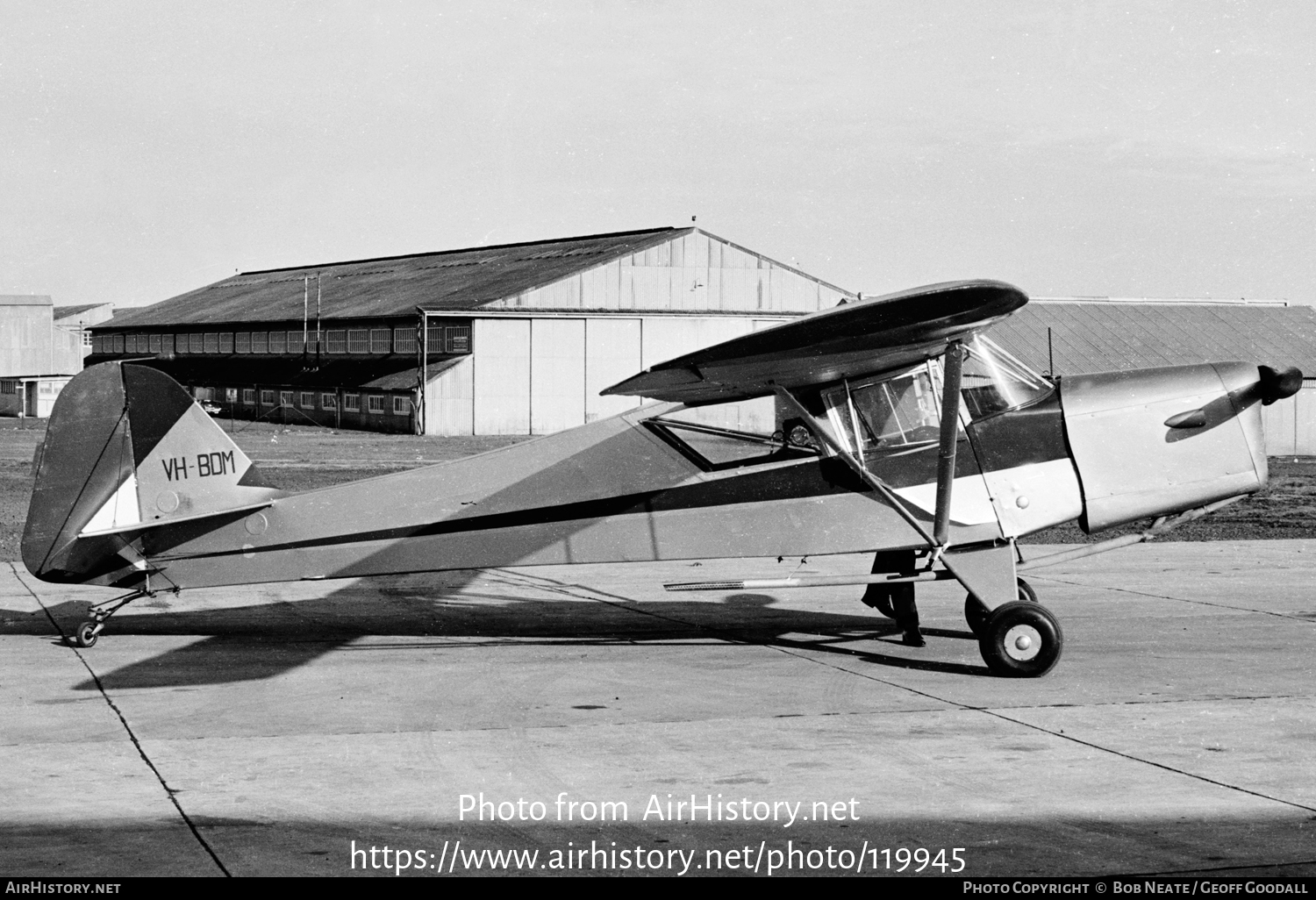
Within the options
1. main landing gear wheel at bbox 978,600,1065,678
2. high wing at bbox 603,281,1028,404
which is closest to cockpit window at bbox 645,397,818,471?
high wing at bbox 603,281,1028,404

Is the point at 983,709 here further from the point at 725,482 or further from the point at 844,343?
the point at 725,482

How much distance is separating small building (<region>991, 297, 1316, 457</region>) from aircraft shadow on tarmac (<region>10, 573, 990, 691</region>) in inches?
1384

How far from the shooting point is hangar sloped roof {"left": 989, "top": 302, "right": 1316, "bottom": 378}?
48.0 m

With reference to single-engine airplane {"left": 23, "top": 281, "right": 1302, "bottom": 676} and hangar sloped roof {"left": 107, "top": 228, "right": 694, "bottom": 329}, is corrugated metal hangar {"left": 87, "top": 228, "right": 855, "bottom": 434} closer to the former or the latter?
hangar sloped roof {"left": 107, "top": 228, "right": 694, "bottom": 329}

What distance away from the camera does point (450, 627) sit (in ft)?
40.1

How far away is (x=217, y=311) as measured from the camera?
2923 inches

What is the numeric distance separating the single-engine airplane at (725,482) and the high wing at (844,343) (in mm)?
101

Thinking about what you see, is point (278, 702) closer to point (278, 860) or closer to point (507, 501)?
point (507, 501)

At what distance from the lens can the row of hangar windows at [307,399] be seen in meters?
50.7

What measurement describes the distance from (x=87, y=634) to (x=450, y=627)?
293 cm

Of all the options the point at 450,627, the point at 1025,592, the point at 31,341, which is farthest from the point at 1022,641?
the point at 31,341

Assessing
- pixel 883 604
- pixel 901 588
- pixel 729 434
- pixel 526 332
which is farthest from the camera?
pixel 526 332

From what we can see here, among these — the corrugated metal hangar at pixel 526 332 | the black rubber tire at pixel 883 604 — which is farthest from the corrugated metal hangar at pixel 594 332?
the black rubber tire at pixel 883 604

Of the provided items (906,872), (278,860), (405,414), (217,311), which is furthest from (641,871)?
(217,311)
